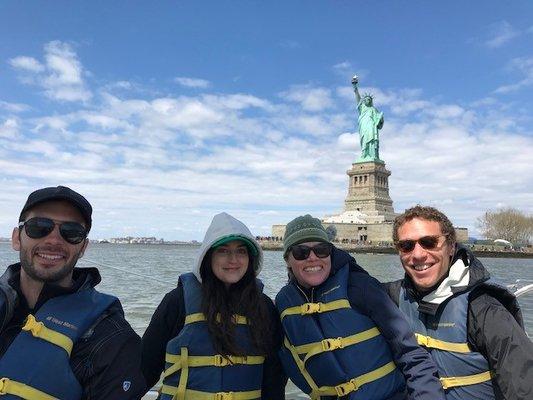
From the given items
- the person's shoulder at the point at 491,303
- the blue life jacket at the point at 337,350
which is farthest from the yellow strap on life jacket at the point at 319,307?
the person's shoulder at the point at 491,303

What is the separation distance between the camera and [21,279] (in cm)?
265

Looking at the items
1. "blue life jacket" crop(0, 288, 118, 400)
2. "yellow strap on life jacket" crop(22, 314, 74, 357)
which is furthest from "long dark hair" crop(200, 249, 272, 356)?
"yellow strap on life jacket" crop(22, 314, 74, 357)

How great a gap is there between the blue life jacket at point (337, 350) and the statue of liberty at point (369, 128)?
6487 cm

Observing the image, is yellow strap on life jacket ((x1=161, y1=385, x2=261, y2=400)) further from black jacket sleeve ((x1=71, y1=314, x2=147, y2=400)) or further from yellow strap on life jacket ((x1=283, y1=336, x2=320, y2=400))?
black jacket sleeve ((x1=71, y1=314, x2=147, y2=400))

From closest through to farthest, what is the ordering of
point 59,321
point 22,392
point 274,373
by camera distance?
point 22,392
point 59,321
point 274,373

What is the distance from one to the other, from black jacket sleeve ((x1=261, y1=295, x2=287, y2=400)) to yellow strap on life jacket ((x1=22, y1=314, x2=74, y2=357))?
1.51 m

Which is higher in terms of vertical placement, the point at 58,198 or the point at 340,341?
the point at 58,198

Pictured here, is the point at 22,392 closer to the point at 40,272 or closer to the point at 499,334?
the point at 40,272

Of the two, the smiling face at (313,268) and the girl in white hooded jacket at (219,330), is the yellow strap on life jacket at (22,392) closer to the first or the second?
the girl in white hooded jacket at (219,330)

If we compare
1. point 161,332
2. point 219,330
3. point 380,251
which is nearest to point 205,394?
point 219,330

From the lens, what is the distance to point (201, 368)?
3.16 metres

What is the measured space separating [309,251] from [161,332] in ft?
3.92

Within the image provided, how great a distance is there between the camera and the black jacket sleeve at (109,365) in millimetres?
2342

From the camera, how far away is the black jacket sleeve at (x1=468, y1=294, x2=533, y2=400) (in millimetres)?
2660
